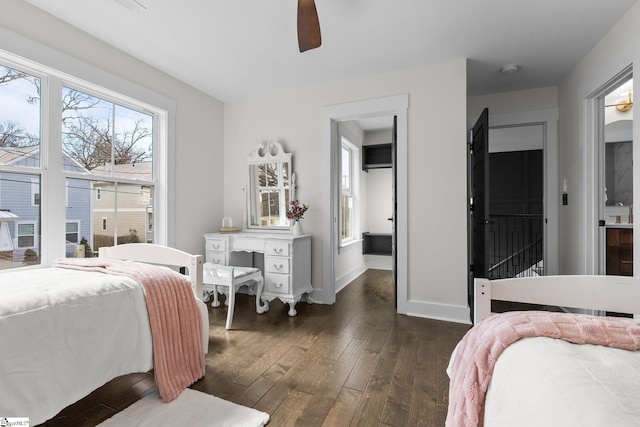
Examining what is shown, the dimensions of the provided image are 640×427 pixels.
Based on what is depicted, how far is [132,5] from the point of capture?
2.09 meters

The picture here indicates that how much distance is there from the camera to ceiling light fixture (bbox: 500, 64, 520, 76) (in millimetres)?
2958

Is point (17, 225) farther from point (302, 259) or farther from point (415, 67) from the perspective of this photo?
point (415, 67)

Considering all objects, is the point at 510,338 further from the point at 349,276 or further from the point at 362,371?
the point at 349,276

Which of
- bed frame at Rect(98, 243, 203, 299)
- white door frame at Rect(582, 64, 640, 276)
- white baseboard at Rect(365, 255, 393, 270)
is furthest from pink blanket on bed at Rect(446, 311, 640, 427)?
white baseboard at Rect(365, 255, 393, 270)

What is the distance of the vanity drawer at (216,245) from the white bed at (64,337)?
163cm

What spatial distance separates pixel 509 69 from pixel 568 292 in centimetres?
270

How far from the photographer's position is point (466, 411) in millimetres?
914

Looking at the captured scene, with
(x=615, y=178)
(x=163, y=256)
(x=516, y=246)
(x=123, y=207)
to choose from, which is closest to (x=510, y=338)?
(x=163, y=256)

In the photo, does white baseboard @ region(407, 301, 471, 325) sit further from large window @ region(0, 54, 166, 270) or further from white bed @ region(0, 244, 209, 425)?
large window @ region(0, 54, 166, 270)

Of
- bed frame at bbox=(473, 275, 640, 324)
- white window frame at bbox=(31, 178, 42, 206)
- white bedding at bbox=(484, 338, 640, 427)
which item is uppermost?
white window frame at bbox=(31, 178, 42, 206)

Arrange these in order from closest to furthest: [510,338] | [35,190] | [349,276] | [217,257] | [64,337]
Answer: [510,338]
[64,337]
[35,190]
[217,257]
[349,276]

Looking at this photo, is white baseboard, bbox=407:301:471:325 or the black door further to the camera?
white baseboard, bbox=407:301:471:325

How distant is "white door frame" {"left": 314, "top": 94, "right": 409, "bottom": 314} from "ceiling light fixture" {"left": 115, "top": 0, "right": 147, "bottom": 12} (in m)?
1.85

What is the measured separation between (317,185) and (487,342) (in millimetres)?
2688
